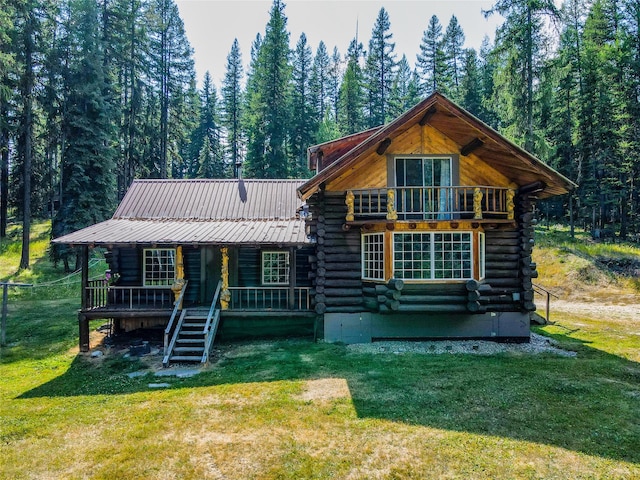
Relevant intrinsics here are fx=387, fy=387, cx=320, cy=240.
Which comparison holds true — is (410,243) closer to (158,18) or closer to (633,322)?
(633,322)

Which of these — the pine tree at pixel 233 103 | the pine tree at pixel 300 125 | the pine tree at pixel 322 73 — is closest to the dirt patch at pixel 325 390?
the pine tree at pixel 300 125

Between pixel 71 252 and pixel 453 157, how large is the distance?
901 inches

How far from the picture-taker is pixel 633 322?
50.4 ft

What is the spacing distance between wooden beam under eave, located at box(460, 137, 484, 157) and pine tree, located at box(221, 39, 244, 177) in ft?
122

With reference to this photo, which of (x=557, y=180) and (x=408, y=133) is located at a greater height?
(x=408, y=133)

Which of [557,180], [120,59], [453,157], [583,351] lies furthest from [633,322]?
[120,59]

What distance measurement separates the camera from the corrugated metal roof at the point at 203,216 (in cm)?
1324

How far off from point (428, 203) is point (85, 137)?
22.9m

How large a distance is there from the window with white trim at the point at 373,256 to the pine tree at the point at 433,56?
34.5 m

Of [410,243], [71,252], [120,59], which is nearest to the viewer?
[410,243]

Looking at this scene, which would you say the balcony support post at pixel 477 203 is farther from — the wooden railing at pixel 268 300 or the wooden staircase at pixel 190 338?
the wooden staircase at pixel 190 338

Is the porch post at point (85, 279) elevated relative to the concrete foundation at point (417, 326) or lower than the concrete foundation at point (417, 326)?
elevated

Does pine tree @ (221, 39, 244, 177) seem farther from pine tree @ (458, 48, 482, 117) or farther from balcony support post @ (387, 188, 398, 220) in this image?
balcony support post @ (387, 188, 398, 220)

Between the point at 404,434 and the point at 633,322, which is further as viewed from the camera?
the point at 633,322
